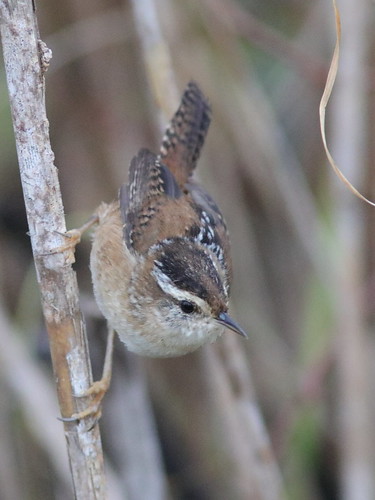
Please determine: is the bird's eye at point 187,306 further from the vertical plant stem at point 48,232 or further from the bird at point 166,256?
the vertical plant stem at point 48,232

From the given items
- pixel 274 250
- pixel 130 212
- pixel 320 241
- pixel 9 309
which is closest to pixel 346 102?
pixel 320 241

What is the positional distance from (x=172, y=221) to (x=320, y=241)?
118 centimetres

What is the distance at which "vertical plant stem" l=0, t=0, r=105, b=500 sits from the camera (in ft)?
7.01

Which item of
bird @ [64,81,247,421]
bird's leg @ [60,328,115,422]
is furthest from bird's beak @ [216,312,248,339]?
bird's leg @ [60,328,115,422]

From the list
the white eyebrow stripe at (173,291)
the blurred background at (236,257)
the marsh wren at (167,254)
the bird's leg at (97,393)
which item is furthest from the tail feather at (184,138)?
the bird's leg at (97,393)

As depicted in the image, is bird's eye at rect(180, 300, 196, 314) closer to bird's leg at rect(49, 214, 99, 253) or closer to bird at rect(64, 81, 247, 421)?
bird at rect(64, 81, 247, 421)

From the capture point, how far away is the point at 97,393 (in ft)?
9.77

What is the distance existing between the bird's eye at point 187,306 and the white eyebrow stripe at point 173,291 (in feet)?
0.04

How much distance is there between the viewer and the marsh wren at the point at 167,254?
279 cm

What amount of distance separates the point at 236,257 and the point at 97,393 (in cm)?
177

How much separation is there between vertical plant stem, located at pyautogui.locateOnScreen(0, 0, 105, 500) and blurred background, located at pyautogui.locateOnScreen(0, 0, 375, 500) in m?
1.03

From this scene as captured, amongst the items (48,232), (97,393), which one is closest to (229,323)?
(97,393)

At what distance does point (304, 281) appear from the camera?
4.82 metres

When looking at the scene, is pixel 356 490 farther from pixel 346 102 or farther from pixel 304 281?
pixel 346 102
